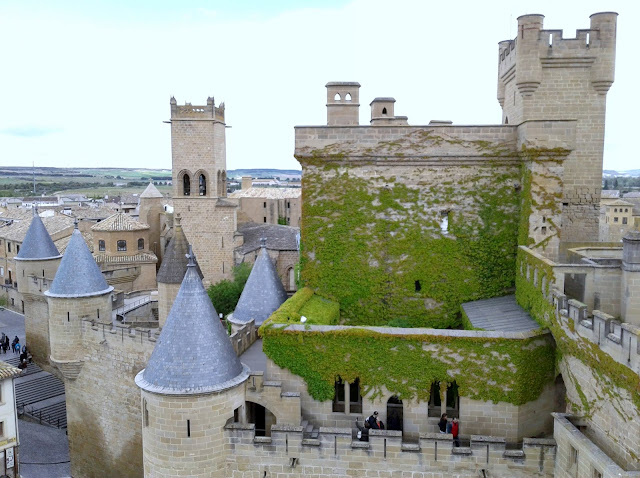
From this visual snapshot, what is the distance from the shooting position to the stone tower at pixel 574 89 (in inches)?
822

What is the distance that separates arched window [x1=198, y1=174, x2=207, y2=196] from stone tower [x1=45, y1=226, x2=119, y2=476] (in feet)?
72.1

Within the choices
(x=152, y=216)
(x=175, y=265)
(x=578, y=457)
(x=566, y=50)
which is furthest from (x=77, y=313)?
(x=152, y=216)

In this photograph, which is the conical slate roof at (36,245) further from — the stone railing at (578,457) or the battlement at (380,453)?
the stone railing at (578,457)

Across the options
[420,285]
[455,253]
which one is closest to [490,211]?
[455,253]

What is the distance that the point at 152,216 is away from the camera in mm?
62219

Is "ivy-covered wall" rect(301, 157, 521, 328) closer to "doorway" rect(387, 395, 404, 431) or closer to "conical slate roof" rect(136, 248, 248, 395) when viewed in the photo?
"doorway" rect(387, 395, 404, 431)

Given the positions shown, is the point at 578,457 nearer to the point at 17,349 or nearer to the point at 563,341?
the point at 563,341

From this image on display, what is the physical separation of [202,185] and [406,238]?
29.6 m

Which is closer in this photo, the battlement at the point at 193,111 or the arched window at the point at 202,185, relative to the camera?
the battlement at the point at 193,111

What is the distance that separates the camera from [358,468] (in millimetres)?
15805

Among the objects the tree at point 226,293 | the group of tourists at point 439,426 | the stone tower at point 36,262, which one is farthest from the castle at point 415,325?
the tree at point 226,293

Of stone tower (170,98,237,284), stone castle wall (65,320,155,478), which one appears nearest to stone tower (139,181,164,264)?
stone tower (170,98,237,284)

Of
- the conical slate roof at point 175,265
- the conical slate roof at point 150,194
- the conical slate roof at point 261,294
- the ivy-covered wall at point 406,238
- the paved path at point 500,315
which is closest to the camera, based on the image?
the paved path at point 500,315

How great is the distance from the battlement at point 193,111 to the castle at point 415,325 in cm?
1947
